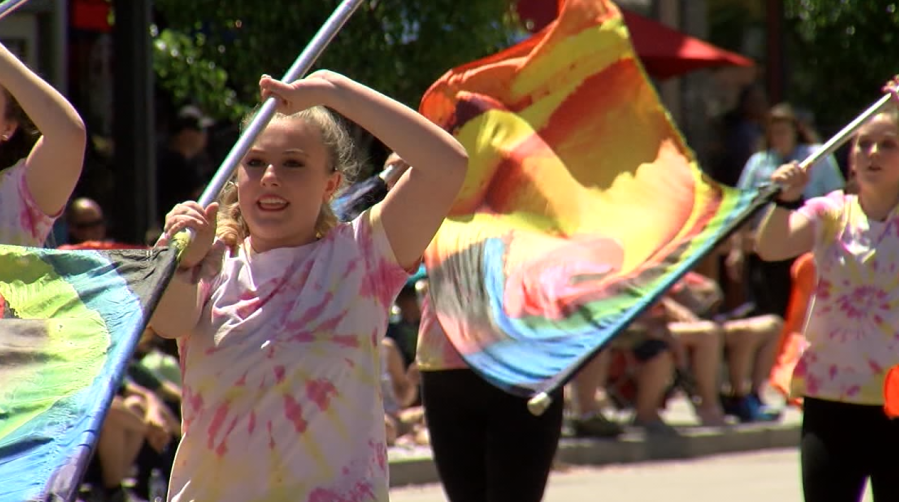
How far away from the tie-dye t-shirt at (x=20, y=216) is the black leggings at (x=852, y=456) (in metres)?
2.41

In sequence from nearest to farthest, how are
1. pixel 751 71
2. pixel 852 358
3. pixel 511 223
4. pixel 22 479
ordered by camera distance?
pixel 22 479 < pixel 852 358 < pixel 511 223 < pixel 751 71

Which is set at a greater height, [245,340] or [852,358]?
[245,340]

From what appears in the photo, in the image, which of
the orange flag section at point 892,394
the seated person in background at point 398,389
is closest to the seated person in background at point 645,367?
the seated person in background at point 398,389

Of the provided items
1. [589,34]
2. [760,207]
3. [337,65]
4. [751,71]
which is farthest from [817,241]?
[751,71]

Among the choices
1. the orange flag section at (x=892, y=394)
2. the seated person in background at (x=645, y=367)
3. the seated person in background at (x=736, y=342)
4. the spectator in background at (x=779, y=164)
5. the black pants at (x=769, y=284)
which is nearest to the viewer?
the orange flag section at (x=892, y=394)

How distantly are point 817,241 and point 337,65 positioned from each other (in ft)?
16.6

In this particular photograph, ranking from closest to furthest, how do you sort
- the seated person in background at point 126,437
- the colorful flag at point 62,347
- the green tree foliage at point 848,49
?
the colorful flag at point 62,347, the seated person in background at point 126,437, the green tree foliage at point 848,49

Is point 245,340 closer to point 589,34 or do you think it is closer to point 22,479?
point 22,479

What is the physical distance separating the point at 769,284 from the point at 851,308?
7.98 metres

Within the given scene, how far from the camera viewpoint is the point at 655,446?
11.9 metres

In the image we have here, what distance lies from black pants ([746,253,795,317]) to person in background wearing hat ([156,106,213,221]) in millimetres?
4069

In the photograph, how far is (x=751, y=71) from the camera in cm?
1923

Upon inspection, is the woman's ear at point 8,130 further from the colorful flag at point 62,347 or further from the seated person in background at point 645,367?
the seated person in background at point 645,367

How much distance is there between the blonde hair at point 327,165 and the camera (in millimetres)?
4113
